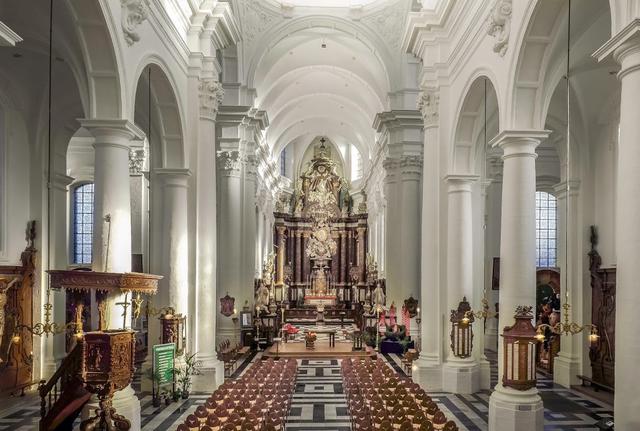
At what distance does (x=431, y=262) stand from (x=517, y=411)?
5336 mm

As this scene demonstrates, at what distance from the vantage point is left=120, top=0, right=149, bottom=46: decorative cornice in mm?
9492

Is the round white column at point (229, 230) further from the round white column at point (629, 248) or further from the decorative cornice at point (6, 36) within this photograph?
the round white column at point (629, 248)

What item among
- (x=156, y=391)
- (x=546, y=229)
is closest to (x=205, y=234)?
(x=156, y=391)

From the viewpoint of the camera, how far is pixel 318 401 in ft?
43.9

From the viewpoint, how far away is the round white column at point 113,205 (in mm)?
9219

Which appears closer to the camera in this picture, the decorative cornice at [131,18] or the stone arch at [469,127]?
the decorative cornice at [131,18]

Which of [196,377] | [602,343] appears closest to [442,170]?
[602,343]

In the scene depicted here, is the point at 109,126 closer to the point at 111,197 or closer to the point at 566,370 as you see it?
the point at 111,197

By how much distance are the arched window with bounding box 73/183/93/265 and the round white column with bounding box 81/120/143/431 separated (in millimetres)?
14704

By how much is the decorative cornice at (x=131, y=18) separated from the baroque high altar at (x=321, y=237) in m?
29.4

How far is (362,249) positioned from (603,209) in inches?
1003

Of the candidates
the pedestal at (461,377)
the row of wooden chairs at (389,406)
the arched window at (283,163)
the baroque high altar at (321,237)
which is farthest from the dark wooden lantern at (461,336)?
the arched window at (283,163)

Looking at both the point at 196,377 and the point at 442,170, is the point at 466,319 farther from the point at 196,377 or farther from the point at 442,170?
the point at 196,377

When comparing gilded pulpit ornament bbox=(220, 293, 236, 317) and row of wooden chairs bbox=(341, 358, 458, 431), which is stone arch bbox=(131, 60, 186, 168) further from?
gilded pulpit ornament bbox=(220, 293, 236, 317)
